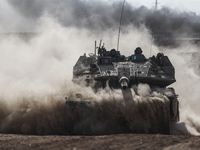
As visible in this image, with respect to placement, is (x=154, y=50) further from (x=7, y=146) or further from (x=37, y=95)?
(x=7, y=146)

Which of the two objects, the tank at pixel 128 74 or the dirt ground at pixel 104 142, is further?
the tank at pixel 128 74

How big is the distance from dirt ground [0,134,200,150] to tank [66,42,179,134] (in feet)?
7.99

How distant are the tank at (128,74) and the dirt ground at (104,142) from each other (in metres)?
2.43

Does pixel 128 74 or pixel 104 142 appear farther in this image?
pixel 128 74

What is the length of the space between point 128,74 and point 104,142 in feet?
17.7

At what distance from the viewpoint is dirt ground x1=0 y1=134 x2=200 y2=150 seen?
27.5 ft

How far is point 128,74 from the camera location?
45.8 feet

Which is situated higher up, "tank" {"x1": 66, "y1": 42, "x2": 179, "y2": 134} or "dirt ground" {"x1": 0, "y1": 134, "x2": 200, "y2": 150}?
"tank" {"x1": 66, "y1": 42, "x2": 179, "y2": 134}

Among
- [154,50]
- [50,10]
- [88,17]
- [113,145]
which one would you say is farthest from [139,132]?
[88,17]

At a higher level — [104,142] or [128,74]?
[128,74]

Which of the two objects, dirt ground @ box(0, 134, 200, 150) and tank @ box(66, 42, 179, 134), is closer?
dirt ground @ box(0, 134, 200, 150)

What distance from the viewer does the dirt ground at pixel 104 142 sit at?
8391 millimetres

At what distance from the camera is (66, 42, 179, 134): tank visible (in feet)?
42.3

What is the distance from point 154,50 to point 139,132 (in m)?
14.8
